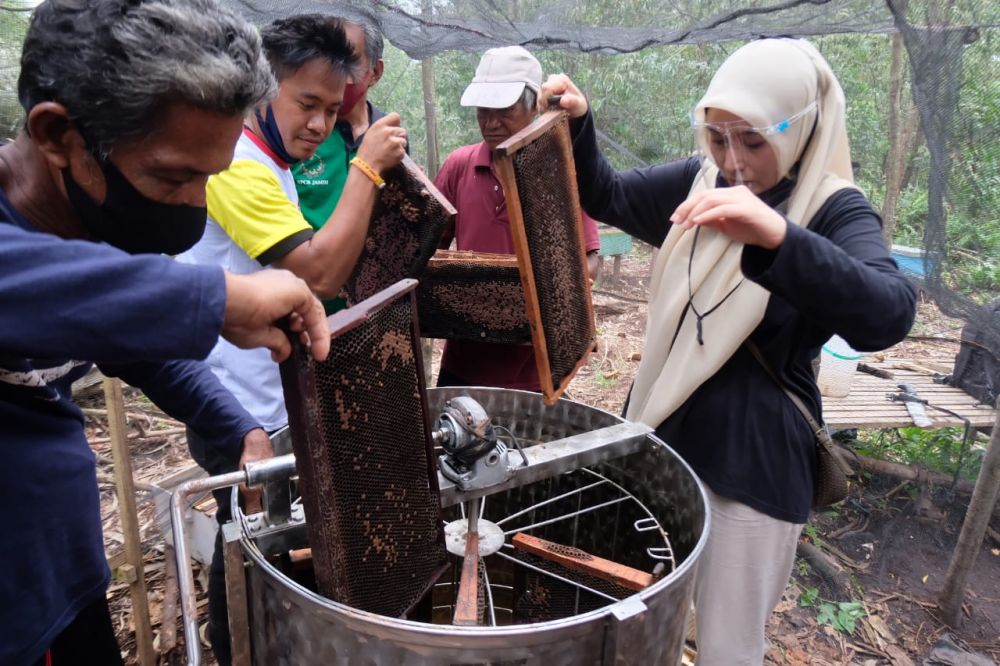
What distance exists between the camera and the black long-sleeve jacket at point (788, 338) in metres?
1.48

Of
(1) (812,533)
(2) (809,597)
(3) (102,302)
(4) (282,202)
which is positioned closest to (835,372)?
(1) (812,533)

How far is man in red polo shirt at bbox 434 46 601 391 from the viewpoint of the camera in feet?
9.10

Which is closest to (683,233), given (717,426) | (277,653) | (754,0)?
(717,426)

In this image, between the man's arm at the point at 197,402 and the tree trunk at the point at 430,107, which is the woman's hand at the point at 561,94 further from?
the tree trunk at the point at 430,107

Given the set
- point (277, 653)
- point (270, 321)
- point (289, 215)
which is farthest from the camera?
point (289, 215)

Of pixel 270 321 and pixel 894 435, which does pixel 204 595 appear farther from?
pixel 894 435

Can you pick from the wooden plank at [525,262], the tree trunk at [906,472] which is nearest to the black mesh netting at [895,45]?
the tree trunk at [906,472]

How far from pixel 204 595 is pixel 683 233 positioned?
2699 millimetres

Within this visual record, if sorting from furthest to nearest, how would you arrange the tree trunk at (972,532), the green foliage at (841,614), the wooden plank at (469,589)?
the green foliage at (841,614)
the tree trunk at (972,532)
the wooden plank at (469,589)

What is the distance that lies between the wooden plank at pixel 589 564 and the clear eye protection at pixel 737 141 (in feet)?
3.64

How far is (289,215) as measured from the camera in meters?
1.83

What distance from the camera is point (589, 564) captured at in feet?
5.50

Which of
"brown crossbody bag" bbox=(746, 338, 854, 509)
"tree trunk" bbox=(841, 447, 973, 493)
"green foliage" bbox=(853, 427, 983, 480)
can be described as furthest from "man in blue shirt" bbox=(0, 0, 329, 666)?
"green foliage" bbox=(853, 427, 983, 480)

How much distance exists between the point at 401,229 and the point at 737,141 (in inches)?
40.6
